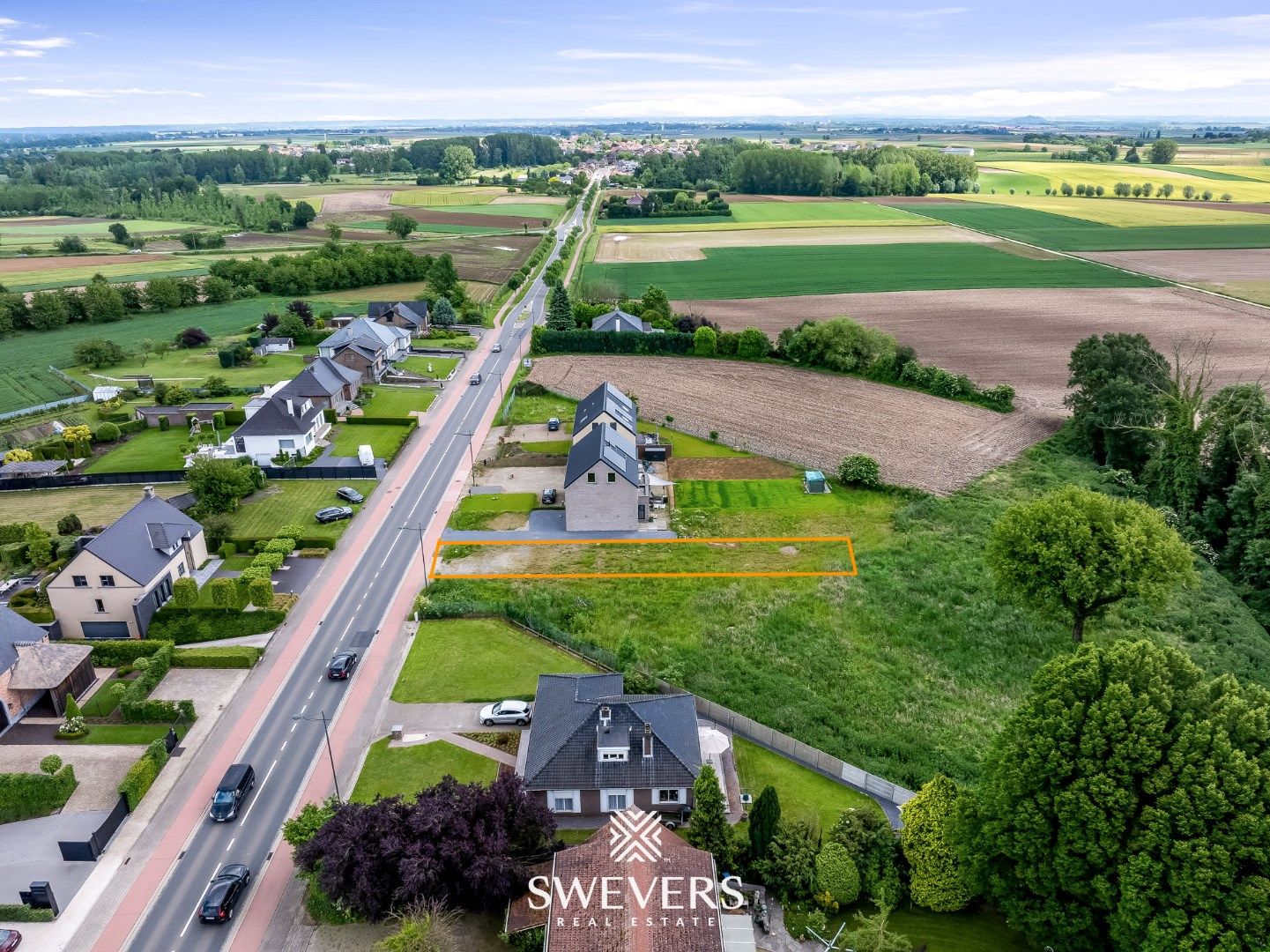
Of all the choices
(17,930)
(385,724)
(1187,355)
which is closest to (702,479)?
(385,724)

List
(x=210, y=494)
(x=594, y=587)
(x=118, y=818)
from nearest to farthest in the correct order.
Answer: (x=118, y=818), (x=594, y=587), (x=210, y=494)

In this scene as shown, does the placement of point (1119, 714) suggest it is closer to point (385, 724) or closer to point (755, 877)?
point (755, 877)

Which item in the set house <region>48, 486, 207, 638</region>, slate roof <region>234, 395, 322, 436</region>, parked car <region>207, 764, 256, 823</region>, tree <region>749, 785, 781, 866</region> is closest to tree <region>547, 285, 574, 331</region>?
slate roof <region>234, 395, 322, 436</region>

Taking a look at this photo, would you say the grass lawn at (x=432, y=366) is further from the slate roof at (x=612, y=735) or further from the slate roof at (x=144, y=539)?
the slate roof at (x=612, y=735)

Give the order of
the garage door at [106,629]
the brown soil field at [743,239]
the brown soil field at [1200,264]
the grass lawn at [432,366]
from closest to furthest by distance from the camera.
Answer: the garage door at [106,629] → the grass lawn at [432,366] → the brown soil field at [1200,264] → the brown soil field at [743,239]

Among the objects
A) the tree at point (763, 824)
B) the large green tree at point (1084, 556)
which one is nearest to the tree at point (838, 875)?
the tree at point (763, 824)

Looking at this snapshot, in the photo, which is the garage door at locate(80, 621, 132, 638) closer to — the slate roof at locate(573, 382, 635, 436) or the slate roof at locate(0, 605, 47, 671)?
the slate roof at locate(0, 605, 47, 671)
